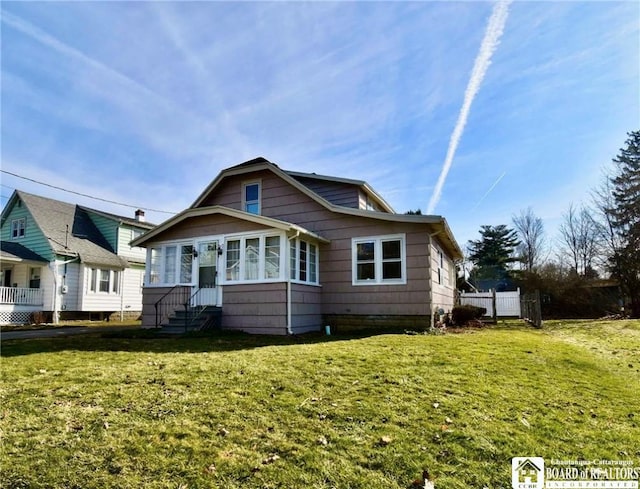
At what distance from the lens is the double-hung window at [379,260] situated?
11.7m

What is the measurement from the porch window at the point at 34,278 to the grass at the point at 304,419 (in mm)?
15909

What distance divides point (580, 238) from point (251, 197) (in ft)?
91.4

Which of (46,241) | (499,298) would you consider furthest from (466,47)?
(46,241)

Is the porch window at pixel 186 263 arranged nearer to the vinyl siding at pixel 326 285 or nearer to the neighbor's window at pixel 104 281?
the vinyl siding at pixel 326 285

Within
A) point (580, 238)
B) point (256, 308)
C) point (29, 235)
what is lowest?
point (256, 308)

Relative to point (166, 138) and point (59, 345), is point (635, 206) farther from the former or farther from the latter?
point (59, 345)

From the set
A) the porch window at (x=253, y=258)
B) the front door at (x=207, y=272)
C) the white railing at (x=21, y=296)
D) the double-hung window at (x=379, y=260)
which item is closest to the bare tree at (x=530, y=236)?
the double-hung window at (x=379, y=260)

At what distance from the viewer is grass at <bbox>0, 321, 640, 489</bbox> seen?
2.79 m

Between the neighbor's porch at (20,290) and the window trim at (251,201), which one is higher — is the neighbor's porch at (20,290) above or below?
below

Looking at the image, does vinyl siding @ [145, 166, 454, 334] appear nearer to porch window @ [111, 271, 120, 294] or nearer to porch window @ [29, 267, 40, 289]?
porch window @ [111, 271, 120, 294]

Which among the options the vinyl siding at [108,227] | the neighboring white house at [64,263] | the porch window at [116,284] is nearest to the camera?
the neighboring white house at [64,263]

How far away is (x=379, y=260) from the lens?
11.9 metres

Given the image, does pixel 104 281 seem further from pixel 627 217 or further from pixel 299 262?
pixel 627 217

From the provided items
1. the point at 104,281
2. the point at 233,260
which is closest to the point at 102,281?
the point at 104,281
